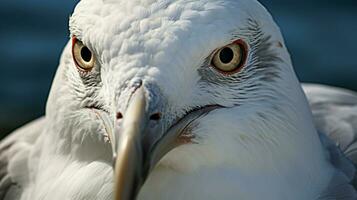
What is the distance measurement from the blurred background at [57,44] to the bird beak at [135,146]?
178 inches

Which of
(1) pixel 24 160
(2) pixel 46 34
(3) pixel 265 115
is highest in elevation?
(3) pixel 265 115

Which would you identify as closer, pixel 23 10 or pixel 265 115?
pixel 265 115

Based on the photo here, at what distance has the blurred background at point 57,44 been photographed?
7449 millimetres

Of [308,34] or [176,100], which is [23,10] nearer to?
[308,34]

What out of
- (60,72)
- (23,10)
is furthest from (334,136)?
(23,10)

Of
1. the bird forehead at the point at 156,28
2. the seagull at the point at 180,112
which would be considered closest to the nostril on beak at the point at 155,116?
the seagull at the point at 180,112

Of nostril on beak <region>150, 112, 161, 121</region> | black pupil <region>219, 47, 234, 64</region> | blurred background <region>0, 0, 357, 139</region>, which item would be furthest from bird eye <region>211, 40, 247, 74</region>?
blurred background <region>0, 0, 357, 139</region>

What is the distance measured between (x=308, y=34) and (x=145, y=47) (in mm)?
4917

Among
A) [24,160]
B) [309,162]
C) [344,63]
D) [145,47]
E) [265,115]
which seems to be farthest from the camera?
[344,63]

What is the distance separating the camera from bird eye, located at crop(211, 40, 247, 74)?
2988 millimetres

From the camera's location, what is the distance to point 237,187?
3.13 metres

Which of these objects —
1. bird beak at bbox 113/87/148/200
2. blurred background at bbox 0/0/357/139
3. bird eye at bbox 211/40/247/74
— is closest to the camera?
bird beak at bbox 113/87/148/200

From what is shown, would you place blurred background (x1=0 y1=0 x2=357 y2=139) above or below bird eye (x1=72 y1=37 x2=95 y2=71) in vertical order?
→ below

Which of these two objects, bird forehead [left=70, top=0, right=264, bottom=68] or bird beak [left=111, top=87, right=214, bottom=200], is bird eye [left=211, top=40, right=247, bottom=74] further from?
bird beak [left=111, top=87, right=214, bottom=200]
